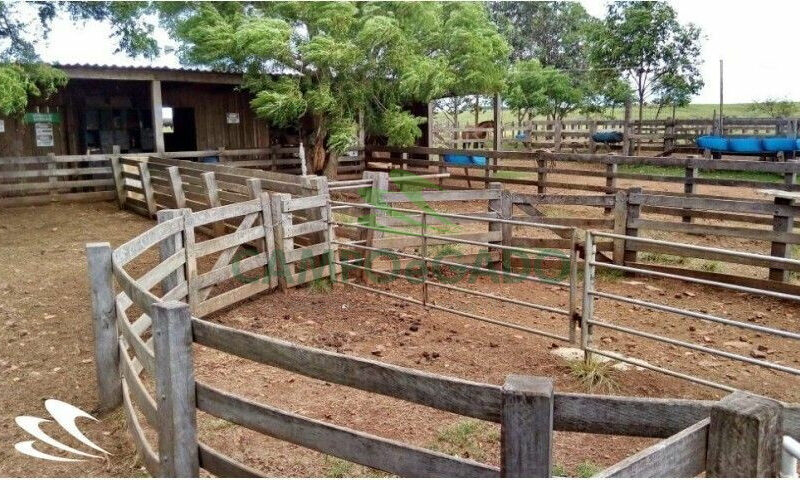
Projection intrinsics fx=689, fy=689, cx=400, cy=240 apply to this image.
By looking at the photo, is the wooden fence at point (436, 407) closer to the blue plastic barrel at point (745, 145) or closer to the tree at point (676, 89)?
the blue plastic barrel at point (745, 145)

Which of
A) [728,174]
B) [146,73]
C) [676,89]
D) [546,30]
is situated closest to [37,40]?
[146,73]

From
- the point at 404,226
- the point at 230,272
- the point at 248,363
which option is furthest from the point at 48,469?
the point at 404,226

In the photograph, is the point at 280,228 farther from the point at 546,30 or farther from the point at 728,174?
the point at 546,30

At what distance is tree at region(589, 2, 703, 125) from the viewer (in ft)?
91.4

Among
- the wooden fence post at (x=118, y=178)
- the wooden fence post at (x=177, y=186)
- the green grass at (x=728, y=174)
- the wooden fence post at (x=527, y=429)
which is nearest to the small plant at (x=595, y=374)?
the wooden fence post at (x=527, y=429)

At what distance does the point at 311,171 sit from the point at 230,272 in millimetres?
9874

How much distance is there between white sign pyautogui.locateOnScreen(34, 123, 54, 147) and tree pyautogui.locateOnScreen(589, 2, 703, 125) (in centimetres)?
2116

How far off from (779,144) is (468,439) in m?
19.3

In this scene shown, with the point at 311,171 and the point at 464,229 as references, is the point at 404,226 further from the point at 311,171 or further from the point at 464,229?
the point at 311,171

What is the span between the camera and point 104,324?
452 cm

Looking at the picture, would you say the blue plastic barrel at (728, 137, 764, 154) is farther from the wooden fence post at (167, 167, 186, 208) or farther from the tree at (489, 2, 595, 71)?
the tree at (489, 2, 595, 71)

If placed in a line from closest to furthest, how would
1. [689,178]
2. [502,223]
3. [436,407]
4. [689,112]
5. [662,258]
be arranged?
[436,407], [502,223], [662,258], [689,178], [689,112]

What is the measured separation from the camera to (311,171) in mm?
16781

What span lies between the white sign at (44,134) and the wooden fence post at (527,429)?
1755cm
